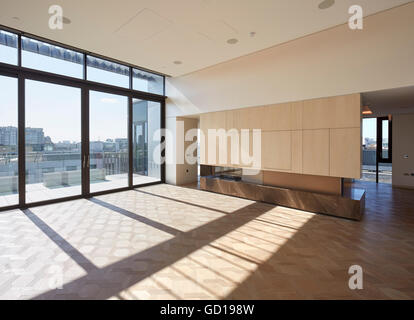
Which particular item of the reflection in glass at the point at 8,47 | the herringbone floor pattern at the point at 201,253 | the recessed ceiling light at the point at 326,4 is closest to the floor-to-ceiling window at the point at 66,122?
the reflection in glass at the point at 8,47

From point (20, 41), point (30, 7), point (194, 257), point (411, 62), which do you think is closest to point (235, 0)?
point (411, 62)

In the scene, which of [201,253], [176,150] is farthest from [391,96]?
[176,150]

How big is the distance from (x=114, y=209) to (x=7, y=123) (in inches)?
111

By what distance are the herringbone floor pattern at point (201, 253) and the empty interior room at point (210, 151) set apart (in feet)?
0.08

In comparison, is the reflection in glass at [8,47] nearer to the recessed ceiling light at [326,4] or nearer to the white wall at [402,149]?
the recessed ceiling light at [326,4]

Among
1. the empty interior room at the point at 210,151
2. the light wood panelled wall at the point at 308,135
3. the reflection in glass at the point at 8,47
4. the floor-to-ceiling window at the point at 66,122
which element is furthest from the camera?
the floor-to-ceiling window at the point at 66,122

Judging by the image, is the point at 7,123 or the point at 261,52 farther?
the point at 261,52

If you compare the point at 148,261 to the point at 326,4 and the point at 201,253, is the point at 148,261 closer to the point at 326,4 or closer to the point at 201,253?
the point at 201,253

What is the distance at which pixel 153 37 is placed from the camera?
4410 millimetres

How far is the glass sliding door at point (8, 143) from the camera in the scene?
443 centimetres

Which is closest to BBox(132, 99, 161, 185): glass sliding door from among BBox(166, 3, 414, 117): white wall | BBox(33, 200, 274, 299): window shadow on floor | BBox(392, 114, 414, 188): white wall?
BBox(166, 3, 414, 117): white wall

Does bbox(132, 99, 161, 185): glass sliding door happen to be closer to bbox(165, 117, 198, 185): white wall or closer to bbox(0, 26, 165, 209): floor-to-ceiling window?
bbox(0, 26, 165, 209): floor-to-ceiling window

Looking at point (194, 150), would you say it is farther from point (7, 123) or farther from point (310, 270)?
point (310, 270)

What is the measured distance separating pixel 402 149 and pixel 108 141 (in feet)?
30.2
